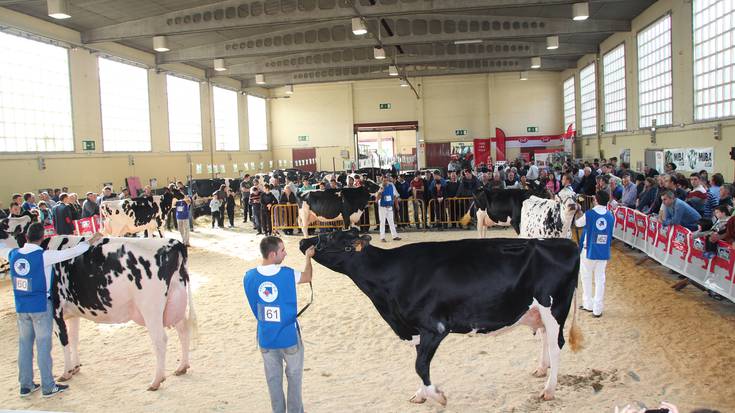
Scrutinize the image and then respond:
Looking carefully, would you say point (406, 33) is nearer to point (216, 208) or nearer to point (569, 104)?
point (216, 208)

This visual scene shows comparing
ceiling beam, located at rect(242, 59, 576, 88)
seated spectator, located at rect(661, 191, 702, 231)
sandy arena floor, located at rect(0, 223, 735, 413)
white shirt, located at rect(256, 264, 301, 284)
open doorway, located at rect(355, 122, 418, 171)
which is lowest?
sandy arena floor, located at rect(0, 223, 735, 413)

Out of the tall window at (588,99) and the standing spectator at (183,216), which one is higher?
the tall window at (588,99)

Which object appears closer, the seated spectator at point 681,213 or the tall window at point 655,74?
the seated spectator at point 681,213

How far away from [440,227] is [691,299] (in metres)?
8.64

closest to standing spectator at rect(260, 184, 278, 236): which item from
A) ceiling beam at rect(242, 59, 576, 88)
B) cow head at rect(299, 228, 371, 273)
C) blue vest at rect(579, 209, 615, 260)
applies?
blue vest at rect(579, 209, 615, 260)

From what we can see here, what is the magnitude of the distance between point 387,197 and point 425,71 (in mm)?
21378

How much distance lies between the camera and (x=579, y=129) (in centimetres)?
3084

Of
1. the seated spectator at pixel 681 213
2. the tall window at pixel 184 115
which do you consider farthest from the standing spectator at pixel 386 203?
the tall window at pixel 184 115

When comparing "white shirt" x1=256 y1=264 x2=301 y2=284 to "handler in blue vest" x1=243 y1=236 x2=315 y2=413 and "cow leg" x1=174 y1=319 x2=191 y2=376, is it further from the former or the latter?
"cow leg" x1=174 y1=319 x2=191 y2=376

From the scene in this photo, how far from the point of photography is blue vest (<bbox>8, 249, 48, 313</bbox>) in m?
5.45

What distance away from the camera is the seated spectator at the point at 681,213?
9.12 metres

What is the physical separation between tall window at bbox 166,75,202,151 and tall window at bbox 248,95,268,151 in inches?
281

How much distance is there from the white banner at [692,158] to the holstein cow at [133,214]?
15441 millimetres

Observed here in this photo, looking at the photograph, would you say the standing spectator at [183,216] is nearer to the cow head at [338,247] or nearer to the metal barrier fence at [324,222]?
the metal barrier fence at [324,222]
